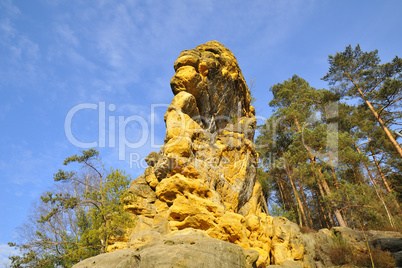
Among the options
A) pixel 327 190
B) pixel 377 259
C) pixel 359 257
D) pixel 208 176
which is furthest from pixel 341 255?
pixel 208 176

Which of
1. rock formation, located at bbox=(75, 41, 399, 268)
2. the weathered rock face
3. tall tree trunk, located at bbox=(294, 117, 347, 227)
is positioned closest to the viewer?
the weathered rock face

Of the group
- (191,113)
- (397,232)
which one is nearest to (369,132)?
(397,232)

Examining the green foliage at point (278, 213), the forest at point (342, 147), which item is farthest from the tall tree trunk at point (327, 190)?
the green foliage at point (278, 213)

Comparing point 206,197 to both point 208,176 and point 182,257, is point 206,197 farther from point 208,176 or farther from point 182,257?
point 182,257

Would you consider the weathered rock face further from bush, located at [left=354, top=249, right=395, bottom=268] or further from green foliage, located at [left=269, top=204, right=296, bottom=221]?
green foliage, located at [left=269, top=204, right=296, bottom=221]

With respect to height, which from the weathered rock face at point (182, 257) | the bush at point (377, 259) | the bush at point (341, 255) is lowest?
the bush at point (377, 259)

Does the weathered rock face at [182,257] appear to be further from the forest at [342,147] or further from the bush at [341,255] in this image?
the forest at [342,147]

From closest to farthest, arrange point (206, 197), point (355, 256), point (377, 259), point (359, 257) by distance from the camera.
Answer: point (377, 259), point (359, 257), point (355, 256), point (206, 197)

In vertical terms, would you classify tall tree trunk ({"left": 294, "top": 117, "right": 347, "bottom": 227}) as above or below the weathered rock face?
above

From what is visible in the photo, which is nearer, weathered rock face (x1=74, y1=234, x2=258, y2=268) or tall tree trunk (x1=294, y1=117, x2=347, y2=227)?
weathered rock face (x1=74, y1=234, x2=258, y2=268)

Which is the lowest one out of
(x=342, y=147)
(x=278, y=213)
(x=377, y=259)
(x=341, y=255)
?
(x=377, y=259)

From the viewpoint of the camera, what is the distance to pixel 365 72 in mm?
21984

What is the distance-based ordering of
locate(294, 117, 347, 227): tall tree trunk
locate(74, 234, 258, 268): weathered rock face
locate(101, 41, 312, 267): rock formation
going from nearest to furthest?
1. locate(74, 234, 258, 268): weathered rock face
2. locate(101, 41, 312, 267): rock formation
3. locate(294, 117, 347, 227): tall tree trunk

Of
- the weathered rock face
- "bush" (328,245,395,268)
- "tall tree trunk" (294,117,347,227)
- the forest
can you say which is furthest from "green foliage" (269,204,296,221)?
the weathered rock face
